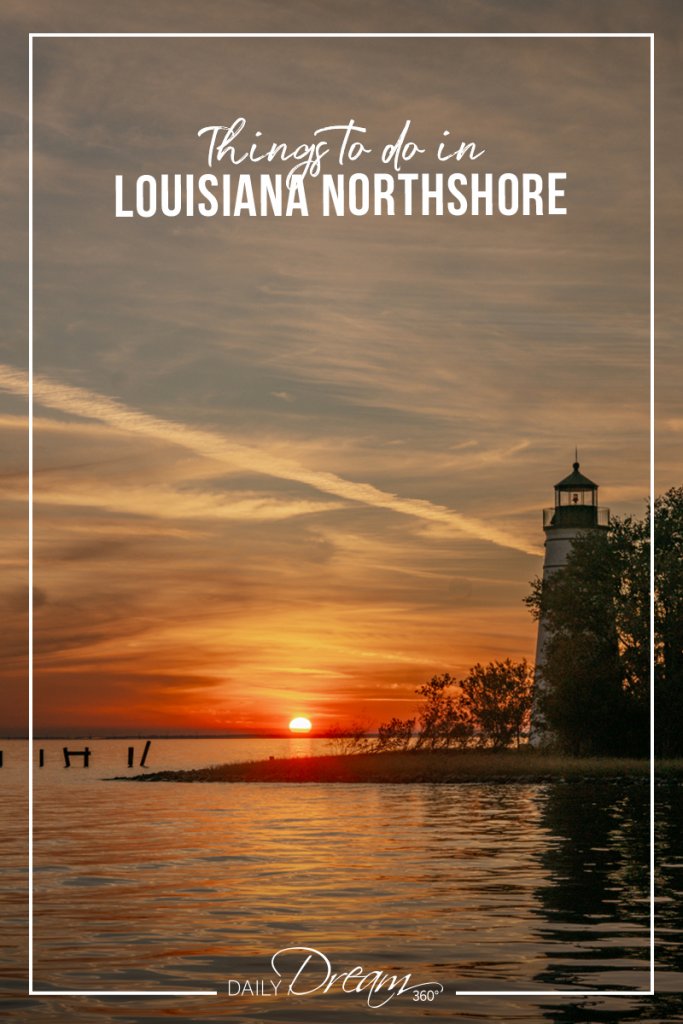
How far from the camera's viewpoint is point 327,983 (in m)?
15.8

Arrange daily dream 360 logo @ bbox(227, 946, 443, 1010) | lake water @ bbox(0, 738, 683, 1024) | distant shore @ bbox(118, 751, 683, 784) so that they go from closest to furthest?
1. lake water @ bbox(0, 738, 683, 1024)
2. daily dream 360 logo @ bbox(227, 946, 443, 1010)
3. distant shore @ bbox(118, 751, 683, 784)

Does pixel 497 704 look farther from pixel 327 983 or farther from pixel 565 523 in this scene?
pixel 327 983

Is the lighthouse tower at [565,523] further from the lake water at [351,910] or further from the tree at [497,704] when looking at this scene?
the lake water at [351,910]

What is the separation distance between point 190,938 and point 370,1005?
17.4ft

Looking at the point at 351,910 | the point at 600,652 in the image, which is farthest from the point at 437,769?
the point at 351,910

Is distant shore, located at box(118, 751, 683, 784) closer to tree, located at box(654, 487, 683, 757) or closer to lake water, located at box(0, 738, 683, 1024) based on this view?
tree, located at box(654, 487, 683, 757)

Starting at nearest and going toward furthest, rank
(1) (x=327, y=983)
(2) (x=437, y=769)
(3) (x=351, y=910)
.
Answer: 1. (1) (x=327, y=983)
2. (3) (x=351, y=910)
3. (2) (x=437, y=769)

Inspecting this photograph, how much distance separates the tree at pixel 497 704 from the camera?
7169 centimetres

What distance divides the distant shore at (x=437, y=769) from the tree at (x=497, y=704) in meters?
1.76

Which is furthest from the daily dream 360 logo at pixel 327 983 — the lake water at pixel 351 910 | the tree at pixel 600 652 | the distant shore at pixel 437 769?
the tree at pixel 600 652

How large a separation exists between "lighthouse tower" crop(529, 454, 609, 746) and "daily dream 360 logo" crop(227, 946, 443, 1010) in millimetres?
51658

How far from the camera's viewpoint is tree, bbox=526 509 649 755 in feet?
206

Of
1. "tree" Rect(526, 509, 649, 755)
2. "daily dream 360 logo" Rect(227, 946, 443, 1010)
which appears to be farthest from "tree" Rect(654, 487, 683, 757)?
"daily dream 360 logo" Rect(227, 946, 443, 1010)

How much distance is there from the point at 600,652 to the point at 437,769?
30.0ft
